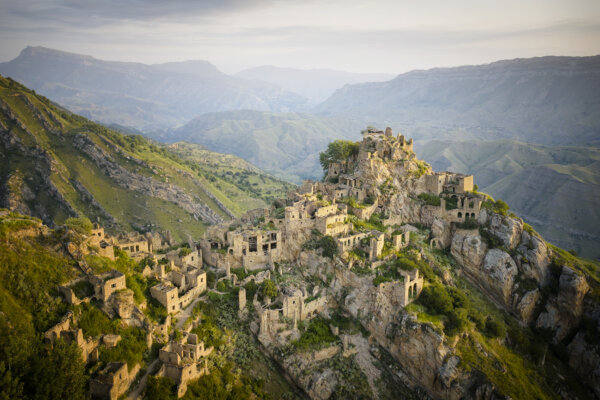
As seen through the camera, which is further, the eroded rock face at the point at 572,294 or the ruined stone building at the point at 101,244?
the eroded rock face at the point at 572,294

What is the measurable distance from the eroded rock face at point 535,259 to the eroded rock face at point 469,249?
18.9 feet

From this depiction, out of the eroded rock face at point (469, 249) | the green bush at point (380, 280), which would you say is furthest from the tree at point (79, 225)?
the eroded rock face at point (469, 249)

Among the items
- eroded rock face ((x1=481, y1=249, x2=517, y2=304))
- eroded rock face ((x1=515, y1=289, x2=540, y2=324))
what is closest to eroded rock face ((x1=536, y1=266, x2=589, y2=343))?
eroded rock face ((x1=515, y1=289, x2=540, y2=324))

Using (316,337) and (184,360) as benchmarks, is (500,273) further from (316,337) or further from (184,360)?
(184,360)

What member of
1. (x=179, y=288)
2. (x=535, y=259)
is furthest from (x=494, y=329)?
(x=179, y=288)

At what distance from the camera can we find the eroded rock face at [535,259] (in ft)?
179

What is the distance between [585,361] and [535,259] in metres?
13.8

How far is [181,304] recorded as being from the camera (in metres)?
43.1

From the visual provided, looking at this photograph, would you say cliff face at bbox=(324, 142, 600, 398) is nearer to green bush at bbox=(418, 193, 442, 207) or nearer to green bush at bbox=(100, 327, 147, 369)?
green bush at bbox=(418, 193, 442, 207)

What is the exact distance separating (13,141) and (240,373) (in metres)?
90.7

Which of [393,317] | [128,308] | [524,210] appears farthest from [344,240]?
[524,210]

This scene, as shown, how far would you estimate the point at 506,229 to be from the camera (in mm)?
→ 56031

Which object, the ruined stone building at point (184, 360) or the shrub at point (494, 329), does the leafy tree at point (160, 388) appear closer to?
the ruined stone building at point (184, 360)

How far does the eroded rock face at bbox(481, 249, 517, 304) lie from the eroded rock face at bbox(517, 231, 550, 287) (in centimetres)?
213
